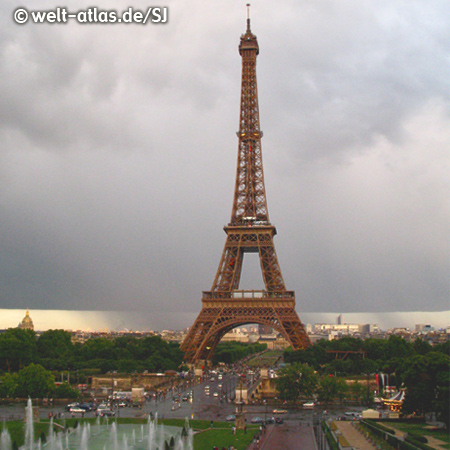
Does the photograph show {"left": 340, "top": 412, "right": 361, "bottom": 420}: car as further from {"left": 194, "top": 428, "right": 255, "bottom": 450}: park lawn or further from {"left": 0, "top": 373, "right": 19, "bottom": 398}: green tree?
{"left": 0, "top": 373, "right": 19, "bottom": 398}: green tree

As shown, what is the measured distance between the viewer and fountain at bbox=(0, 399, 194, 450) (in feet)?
113

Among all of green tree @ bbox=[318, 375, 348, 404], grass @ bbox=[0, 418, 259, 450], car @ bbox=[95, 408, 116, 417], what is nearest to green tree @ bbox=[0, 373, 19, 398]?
car @ bbox=[95, 408, 116, 417]

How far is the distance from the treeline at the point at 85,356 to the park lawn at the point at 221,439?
127 ft

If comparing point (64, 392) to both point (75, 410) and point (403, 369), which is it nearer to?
point (75, 410)

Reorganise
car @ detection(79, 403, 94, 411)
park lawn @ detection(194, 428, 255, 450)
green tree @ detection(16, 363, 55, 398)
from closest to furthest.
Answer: park lawn @ detection(194, 428, 255, 450) → car @ detection(79, 403, 94, 411) → green tree @ detection(16, 363, 55, 398)

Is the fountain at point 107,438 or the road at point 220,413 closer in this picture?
the fountain at point 107,438

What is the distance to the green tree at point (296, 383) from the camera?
180 ft

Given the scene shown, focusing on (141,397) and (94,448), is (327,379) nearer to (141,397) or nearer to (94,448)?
(141,397)

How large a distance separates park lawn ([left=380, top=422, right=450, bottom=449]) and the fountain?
15055 mm

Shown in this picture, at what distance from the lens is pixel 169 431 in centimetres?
4009

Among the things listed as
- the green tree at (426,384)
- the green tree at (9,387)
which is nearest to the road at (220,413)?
the green tree at (9,387)

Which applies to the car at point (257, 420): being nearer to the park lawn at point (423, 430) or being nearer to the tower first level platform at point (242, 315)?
the park lawn at point (423, 430)

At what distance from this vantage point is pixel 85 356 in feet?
306

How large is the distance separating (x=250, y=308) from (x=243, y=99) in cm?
3323
